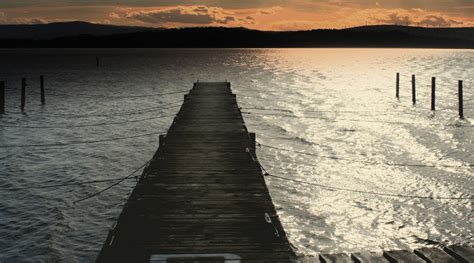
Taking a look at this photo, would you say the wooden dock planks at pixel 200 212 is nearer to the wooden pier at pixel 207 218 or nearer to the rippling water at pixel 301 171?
the wooden pier at pixel 207 218

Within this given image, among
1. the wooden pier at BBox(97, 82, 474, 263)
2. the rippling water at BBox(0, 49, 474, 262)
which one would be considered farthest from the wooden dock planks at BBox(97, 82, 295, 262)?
the rippling water at BBox(0, 49, 474, 262)

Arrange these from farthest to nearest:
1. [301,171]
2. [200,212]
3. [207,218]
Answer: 1. [301,171]
2. [200,212]
3. [207,218]

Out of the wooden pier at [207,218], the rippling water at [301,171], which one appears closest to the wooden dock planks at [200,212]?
the wooden pier at [207,218]

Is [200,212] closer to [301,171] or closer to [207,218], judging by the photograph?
[207,218]

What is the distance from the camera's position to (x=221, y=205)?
11.0m

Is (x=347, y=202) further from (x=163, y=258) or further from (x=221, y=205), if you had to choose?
(x=163, y=258)

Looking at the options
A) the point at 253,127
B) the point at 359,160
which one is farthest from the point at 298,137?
the point at 359,160

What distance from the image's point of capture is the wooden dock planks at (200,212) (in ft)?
28.1

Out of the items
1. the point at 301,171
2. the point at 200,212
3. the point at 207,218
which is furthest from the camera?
the point at 301,171

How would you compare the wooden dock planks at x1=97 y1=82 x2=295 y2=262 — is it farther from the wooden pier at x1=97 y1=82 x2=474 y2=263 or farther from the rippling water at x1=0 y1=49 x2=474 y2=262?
the rippling water at x1=0 y1=49 x2=474 y2=262

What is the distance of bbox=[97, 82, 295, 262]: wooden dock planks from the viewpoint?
856 centimetres

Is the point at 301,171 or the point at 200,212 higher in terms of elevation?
the point at 200,212

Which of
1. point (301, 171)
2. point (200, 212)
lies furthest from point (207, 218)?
point (301, 171)

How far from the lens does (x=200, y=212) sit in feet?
34.4
